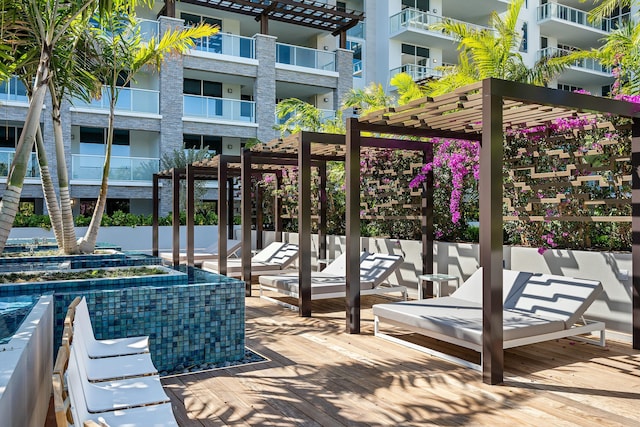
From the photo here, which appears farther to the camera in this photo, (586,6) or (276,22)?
(586,6)

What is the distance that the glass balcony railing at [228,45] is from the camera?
22.9 metres

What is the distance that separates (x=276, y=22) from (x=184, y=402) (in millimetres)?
23325

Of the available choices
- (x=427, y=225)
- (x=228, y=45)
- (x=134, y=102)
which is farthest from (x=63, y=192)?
(x=228, y=45)

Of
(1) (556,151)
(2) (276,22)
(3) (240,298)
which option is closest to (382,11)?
(2) (276,22)

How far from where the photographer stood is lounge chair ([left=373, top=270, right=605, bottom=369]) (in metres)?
5.45

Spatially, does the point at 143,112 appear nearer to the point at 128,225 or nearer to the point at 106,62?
the point at 128,225

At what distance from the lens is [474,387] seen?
4.87m

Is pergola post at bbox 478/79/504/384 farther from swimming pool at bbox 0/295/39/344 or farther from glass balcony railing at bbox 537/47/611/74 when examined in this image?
glass balcony railing at bbox 537/47/611/74

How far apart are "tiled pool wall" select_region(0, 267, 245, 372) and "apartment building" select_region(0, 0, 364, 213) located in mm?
16762

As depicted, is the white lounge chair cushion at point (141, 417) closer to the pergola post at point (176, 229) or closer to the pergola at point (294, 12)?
the pergola post at point (176, 229)

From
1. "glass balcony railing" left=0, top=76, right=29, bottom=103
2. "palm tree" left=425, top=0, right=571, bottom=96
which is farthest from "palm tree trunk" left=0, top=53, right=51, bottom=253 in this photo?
"glass balcony railing" left=0, top=76, right=29, bottom=103

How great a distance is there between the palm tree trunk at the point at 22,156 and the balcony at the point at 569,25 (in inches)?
1008

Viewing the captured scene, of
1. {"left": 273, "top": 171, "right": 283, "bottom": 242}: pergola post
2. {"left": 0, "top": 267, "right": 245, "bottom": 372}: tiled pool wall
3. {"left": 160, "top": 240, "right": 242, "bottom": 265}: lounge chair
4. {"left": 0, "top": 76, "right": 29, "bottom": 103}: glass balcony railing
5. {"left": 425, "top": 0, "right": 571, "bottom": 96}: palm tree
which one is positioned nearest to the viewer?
{"left": 0, "top": 267, "right": 245, "bottom": 372}: tiled pool wall

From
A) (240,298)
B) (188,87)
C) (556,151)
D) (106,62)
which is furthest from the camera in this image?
(188,87)
